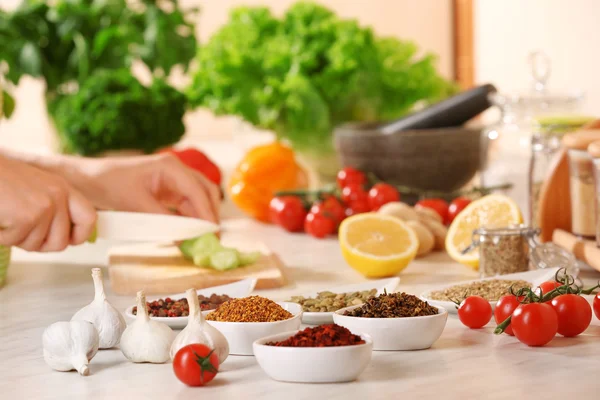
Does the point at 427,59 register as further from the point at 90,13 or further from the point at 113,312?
the point at 113,312

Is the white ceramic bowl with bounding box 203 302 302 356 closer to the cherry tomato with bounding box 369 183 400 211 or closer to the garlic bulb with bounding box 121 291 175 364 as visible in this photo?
the garlic bulb with bounding box 121 291 175 364

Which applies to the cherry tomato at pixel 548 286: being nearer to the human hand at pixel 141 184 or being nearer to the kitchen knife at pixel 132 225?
the kitchen knife at pixel 132 225

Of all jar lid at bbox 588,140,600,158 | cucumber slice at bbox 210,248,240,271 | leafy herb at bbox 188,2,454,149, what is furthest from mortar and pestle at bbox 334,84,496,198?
jar lid at bbox 588,140,600,158

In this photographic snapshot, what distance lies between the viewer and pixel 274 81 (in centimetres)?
247

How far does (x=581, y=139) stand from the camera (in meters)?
1.38

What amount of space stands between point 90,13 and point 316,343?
2.13m

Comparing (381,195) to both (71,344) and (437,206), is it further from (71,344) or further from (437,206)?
(71,344)

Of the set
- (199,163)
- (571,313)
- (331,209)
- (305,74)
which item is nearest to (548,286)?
(571,313)

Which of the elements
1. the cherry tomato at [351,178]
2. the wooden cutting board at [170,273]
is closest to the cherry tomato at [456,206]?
the cherry tomato at [351,178]

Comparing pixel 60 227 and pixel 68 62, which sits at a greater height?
pixel 68 62

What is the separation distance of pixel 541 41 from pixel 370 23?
141 centimetres

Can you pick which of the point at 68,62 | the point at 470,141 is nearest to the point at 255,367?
the point at 470,141

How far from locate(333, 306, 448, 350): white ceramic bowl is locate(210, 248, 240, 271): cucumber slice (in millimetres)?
525

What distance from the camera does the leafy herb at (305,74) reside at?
2492 millimetres
